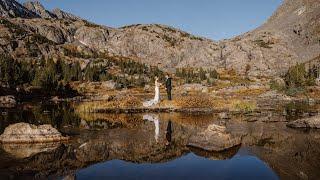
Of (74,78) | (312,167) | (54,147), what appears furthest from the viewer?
(74,78)

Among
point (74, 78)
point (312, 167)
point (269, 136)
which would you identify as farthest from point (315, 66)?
point (312, 167)

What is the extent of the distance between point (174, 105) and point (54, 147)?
4666cm

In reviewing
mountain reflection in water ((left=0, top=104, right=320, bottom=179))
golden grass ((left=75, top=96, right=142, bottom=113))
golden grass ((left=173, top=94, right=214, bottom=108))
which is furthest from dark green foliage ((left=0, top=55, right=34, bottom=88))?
mountain reflection in water ((left=0, top=104, right=320, bottom=179))

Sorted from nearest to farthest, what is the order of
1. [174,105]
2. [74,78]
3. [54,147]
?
[54,147] → [174,105] → [74,78]

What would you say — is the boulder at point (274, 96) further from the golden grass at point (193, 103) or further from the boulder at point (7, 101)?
the boulder at point (7, 101)

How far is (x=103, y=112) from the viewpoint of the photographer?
76.9 m

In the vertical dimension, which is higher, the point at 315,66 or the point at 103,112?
the point at 315,66

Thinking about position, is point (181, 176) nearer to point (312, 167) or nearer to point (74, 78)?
point (312, 167)

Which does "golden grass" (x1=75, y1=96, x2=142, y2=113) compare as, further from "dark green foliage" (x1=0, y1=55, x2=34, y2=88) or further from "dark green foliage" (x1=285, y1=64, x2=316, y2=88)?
"dark green foliage" (x1=285, y1=64, x2=316, y2=88)

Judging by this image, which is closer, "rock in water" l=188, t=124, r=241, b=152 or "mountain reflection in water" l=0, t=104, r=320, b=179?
"mountain reflection in water" l=0, t=104, r=320, b=179

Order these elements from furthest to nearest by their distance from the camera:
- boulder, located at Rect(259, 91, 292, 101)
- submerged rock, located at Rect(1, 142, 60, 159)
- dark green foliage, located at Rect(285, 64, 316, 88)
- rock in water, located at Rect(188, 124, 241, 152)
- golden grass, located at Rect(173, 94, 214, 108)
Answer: dark green foliage, located at Rect(285, 64, 316, 88), boulder, located at Rect(259, 91, 292, 101), golden grass, located at Rect(173, 94, 214, 108), rock in water, located at Rect(188, 124, 241, 152), submerged rock, located at Rect(1, 142, 60, 159)

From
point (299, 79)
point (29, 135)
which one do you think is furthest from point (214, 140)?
point (299, 79)

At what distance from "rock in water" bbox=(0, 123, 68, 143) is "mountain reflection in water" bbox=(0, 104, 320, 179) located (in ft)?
5.86

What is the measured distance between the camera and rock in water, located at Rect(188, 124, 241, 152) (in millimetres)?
36781
